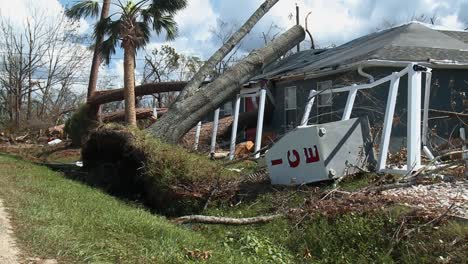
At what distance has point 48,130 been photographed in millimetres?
29047

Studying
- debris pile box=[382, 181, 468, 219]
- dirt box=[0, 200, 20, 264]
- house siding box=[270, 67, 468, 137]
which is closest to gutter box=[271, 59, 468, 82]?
house siding box=[270, 67, 468, 137]

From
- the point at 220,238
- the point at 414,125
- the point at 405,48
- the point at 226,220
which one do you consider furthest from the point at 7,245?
the point at 405,48

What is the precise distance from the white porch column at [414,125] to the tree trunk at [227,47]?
669 centimetres

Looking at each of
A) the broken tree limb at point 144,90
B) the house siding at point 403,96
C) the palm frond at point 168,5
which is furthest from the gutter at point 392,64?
the broken tree limb at point 144,90

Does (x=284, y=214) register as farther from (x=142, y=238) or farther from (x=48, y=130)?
(x=48, y=130)

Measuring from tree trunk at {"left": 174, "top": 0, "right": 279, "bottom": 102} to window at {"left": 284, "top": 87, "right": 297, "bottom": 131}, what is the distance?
398 cm

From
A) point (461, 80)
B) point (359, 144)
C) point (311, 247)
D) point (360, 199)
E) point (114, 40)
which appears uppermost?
point (114, 40)

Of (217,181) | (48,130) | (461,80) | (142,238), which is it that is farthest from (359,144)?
(48,130)

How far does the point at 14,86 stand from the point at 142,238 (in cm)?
3515

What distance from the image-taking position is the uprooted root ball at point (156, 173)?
33.1 ft

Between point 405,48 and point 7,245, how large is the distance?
13142 millimetres

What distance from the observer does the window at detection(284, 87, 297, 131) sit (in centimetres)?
1892

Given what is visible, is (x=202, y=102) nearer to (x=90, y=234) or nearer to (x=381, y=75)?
(x=381, y=75)

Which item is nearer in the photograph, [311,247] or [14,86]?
[311,247]
